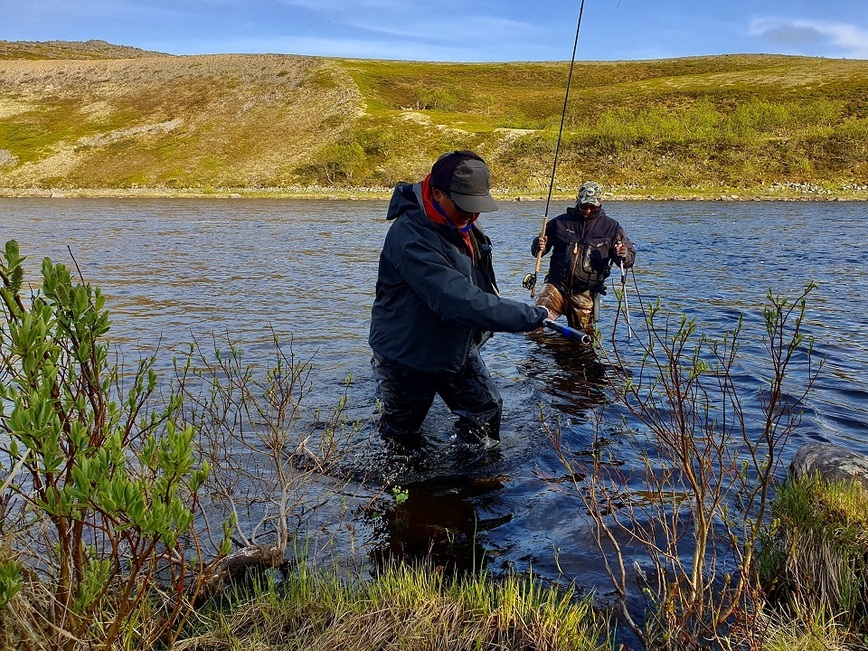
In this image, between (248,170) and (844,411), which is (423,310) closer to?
(844,411)

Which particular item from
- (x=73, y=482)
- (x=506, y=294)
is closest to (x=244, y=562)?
(x=73, y=482)

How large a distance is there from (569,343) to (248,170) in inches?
2748

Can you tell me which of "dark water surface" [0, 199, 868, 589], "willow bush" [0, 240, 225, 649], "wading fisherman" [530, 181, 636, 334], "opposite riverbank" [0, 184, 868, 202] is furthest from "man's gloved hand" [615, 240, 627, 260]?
"opposite riverbank" [0, 184, 868, 202]

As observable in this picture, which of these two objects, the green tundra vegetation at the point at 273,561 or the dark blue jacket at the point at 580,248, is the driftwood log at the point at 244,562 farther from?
the dark blue jacket at the point at 580,248

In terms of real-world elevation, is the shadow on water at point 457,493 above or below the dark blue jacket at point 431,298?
below

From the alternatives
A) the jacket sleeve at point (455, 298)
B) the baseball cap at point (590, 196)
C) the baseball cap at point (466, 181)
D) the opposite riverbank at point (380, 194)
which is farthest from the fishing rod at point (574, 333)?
the opposite riverbank at point (380, 194)

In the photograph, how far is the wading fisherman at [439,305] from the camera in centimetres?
477

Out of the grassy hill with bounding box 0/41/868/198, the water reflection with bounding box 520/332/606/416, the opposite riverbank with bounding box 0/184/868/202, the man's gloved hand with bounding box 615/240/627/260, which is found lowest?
the water reflection with bounding box 520/332/606/416

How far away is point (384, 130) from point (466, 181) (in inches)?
3027

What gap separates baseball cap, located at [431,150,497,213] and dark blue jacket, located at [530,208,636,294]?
18.4 ft

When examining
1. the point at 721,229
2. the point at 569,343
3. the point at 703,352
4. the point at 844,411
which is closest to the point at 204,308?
the point at 569,343

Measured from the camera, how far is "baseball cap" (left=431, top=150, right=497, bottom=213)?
4.84m

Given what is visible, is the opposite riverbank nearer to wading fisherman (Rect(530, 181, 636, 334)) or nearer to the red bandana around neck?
wading fisherman (Rect(530, 181, 636, 334))

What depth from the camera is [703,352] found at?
1091cm
